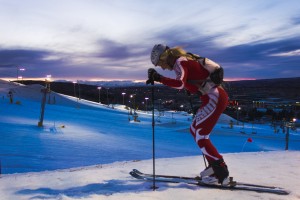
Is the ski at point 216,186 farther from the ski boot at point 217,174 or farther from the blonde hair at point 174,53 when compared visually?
the blonde hair at point 174,53

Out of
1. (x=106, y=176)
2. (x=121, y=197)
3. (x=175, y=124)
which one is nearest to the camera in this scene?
(x=121, y=197)

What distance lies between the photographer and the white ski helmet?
4.28 meters

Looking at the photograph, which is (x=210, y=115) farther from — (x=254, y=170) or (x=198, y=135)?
(x=254, y=170)

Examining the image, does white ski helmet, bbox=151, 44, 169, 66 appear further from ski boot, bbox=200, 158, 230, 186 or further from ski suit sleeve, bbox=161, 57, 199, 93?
ski boot, bbox=200, 158, 230, 186

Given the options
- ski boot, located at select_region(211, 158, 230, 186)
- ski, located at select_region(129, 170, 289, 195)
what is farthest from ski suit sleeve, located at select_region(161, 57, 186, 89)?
ski, located at select_region(129, 170, 289, 195)

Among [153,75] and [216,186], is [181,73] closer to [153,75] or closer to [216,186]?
[153,75]

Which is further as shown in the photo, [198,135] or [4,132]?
[4,132]

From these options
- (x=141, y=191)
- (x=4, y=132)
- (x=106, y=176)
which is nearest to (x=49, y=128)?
(x=4, y=132)

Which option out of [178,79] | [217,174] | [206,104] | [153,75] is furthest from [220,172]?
[153,75]

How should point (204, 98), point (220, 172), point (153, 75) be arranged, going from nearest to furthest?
point (153, 75) < point (220, 172) < point (204, 98)

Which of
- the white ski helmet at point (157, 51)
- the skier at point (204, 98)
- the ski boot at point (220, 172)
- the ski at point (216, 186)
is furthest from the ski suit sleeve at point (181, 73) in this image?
the ski at point (216, 186)

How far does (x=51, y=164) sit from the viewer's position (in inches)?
355

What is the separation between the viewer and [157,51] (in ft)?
14.1

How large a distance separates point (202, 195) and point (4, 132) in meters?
11.7
